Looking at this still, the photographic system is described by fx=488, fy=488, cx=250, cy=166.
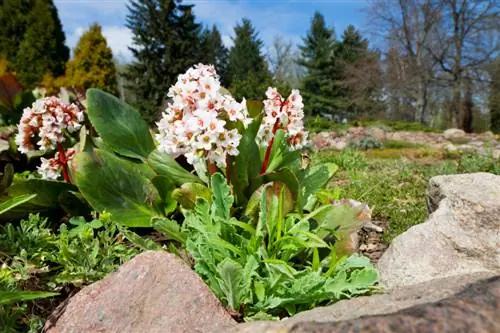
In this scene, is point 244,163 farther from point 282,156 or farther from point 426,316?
point 426,316

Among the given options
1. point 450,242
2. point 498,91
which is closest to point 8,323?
point 450,242

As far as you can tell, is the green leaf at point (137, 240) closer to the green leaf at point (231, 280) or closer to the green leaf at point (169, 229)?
the green leaf at point (169, 229)

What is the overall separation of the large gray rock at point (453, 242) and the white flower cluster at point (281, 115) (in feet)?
2.38

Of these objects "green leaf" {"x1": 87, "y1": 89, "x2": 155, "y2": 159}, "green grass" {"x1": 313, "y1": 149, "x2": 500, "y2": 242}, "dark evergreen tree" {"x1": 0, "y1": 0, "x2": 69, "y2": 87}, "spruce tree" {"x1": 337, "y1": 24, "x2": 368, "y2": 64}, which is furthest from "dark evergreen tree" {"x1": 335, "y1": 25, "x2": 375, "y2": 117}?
"green leaf" {"x1": 87, "y1": 89, "x2": 155, "y2": 159}

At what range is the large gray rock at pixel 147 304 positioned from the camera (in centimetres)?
158

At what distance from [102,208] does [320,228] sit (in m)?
1.02

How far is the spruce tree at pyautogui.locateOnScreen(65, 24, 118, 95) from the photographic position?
71.6 feet

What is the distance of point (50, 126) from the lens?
2607 mm

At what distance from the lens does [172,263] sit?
172cm

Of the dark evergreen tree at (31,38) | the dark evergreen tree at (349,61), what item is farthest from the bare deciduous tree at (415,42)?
the dark evergreen tree at (31,38)

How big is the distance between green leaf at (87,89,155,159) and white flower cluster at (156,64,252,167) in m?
0.54

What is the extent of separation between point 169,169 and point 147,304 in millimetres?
996

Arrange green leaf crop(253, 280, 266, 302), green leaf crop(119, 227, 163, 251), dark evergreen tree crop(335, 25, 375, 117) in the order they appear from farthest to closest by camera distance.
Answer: dark evergreen tree crop(335, 25, 375, 117), green leaf crop(119, 227, 163, 251), green leaf crop(253, 280, 266, 302)

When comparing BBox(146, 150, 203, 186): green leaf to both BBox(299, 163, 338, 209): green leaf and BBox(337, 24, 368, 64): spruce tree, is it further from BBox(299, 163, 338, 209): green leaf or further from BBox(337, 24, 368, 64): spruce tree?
BBox(337, 24, 368, 64): spruce tree
